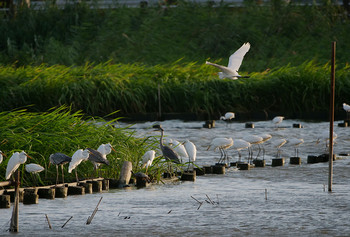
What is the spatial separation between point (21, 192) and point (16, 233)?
6.36ft

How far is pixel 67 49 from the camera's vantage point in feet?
102

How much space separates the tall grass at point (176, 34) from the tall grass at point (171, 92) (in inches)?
222

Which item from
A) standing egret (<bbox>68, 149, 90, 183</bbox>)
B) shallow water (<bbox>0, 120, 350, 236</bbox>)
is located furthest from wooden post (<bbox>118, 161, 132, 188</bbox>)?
standing egret (<bbox>68, 149, 90, 183</bbox>)

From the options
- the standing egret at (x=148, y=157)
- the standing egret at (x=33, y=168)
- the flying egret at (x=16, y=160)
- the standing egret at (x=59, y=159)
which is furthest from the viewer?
the standing egret at (x=148, y=157)

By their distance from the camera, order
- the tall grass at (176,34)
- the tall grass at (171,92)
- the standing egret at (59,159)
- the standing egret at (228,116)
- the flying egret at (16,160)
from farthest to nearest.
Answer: the tall grass at (176,34), the tall grass at (171,92), the standing egret at (228,116), the standing egret at (59,159), the flying egret at (16,160)

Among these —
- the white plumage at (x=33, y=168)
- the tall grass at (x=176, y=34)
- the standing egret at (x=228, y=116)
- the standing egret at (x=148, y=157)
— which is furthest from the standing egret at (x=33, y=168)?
the tall grass at (x=176, y=34)

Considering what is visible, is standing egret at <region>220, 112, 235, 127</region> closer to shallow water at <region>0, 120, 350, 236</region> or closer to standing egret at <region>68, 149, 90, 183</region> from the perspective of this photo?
shallow water at <region>0, 120, 350, 236</region>

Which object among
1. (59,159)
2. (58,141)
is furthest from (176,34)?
(59,159)

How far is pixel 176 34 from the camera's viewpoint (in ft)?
107

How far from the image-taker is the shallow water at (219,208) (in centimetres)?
843

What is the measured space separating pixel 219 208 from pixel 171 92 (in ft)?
43.1

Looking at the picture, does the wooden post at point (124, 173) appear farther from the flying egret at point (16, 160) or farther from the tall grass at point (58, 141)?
the flying egret at point (16, 160)

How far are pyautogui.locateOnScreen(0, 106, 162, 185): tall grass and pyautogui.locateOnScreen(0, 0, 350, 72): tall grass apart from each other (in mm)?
16839

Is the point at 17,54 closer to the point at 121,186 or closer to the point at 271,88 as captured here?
the point at 271,88
